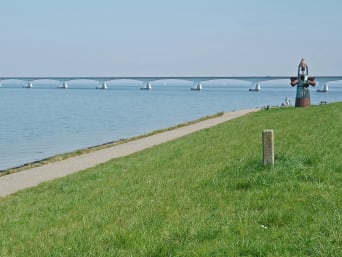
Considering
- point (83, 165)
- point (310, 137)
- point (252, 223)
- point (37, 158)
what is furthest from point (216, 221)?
point (37, 158)

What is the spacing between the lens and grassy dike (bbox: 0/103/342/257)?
4.87 meters

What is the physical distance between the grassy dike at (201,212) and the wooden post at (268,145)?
153 mm

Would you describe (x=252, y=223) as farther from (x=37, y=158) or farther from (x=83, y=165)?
(x=37, y=158)

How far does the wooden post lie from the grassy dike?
0.50 feet

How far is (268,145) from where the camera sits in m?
7.80

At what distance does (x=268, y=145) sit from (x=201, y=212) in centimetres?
214

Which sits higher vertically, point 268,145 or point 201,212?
point 268,145

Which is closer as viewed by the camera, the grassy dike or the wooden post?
the grassy dike

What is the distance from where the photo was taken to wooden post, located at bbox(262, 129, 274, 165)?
777 centimetres

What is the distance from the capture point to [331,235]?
4.70 meters

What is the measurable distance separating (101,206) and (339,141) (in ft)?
16.6

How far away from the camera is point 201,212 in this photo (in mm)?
6129

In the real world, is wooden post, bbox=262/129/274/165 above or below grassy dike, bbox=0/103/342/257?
above

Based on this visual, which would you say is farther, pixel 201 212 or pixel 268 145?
pixel 268 145
